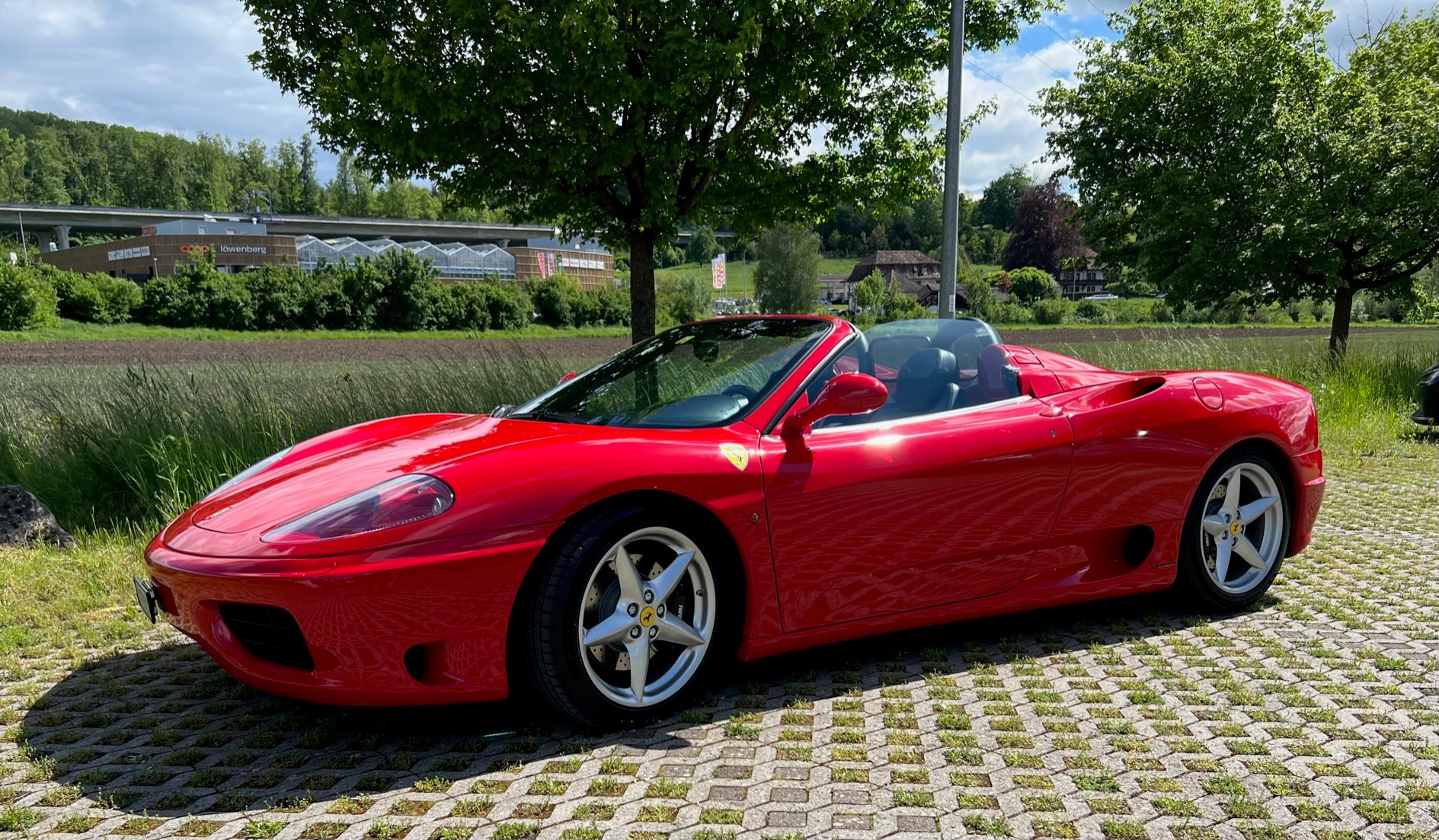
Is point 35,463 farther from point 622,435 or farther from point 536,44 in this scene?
point 622,435

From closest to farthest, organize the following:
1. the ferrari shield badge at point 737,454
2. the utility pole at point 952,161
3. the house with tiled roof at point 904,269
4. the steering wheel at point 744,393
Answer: the ferrari shield badge at point 737,454
the steering wheel at point 744,393
the utility pole at point 952,161
the house with tiled roof at point 904,269

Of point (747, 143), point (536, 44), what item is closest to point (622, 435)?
point (536, 44)

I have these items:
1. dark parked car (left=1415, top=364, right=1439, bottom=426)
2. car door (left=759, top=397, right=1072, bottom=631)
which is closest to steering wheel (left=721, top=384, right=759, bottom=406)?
car door (left=759, top=397, right=1072, bottom=631)

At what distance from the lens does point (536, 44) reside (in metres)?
7.33

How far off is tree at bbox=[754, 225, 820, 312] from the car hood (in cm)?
7425

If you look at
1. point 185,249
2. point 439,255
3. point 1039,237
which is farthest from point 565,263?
point 1039,237

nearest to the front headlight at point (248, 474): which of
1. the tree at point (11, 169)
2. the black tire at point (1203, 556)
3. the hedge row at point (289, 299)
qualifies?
the black tire at point (1203, 556)

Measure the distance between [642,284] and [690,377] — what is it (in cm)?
621

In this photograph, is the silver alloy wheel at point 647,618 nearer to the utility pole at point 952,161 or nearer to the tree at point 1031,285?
the utility pole at point 952,161

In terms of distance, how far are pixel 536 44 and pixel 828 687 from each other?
5.76 meters

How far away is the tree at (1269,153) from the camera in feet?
48.1

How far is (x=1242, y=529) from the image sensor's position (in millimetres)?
4316

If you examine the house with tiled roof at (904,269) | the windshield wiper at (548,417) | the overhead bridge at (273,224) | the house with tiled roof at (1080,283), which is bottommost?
the windshield wiper at (548,417)

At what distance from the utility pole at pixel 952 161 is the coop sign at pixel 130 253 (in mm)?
77815
